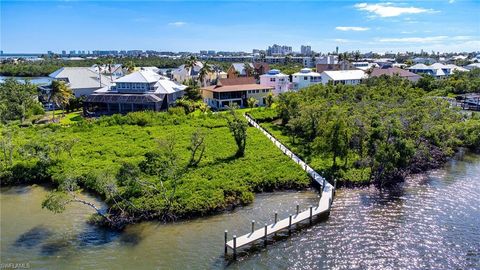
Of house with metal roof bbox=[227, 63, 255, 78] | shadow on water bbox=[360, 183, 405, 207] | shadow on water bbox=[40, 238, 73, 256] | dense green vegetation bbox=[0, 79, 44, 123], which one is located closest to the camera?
shadow on water bbox=[40, 238, 73, 256]

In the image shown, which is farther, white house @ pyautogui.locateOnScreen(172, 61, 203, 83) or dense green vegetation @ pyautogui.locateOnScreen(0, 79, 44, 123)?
white house @ pyautogui.locateOnScreen(172, 61, 203, 83)

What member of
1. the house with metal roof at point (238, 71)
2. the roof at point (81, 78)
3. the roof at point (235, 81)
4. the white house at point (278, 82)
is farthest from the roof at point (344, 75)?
the roof at point (81, 78)

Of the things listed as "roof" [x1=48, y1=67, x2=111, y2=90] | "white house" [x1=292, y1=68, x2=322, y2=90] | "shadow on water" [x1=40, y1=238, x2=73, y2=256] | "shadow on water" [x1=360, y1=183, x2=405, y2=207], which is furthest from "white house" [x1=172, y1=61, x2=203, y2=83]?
"shadow on water" [x1=40, y1=238, x2=73, y2=256]

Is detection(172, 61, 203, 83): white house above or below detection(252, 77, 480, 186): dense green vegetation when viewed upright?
above

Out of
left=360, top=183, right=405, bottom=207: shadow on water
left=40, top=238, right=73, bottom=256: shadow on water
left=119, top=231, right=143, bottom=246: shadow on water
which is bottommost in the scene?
left=40, top=238, right=73, bottom=256: shadow on water

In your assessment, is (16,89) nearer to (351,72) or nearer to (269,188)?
(269,188)

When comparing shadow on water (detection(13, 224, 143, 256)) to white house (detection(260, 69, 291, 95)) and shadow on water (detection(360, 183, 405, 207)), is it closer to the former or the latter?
shadow on water (detection(360, 183, 405, 207))

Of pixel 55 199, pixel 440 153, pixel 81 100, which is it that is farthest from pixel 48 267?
pixel 81 100

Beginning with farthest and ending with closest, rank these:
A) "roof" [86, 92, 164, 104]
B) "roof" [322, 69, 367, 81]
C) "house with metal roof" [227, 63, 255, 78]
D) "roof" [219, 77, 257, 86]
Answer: "house with metal roof" [227, 63, 255, 78]
"roof" [322, 69, 367, 81]
"roof" [219, 77, 257, 86]
"roof" [86, 92, 164, 104]
